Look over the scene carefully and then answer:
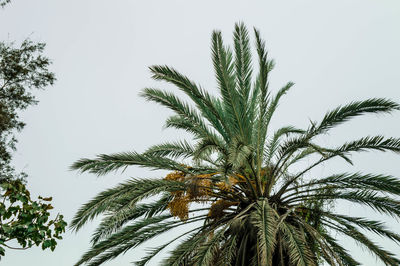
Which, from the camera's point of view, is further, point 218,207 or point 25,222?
point 218,207

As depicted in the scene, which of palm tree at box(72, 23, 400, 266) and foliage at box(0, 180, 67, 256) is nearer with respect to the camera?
foliage at box(0, 180, 67, 256)

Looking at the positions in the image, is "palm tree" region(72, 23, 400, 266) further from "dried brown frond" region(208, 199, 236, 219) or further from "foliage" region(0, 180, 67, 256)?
"foliage" region(0, 180, 67, 256)

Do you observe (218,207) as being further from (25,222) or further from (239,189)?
(25,222)

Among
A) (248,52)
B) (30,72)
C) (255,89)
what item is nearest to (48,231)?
(248,52)

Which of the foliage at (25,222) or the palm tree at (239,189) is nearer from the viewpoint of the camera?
the foliage at (25,222)

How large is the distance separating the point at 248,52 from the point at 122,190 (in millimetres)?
4190

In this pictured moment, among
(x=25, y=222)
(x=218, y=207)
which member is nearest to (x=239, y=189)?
(x=218, y=207)

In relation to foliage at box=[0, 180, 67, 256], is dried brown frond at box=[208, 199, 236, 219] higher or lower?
higher

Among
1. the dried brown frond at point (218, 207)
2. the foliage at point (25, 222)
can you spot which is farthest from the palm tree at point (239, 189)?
the foliage at point (25, 222)

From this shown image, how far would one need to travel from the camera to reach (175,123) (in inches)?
458

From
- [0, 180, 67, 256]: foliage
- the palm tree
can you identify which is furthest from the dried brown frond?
[0, 180, 67, 256]: foliage

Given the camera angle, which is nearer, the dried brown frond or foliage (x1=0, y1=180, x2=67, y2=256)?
foliage (x1=0, y1=180, x2=67, y2=256)

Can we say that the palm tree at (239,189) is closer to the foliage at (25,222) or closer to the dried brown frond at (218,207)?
the dried brown frond at (218,207)

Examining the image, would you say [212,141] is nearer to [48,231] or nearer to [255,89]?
[255,89]
